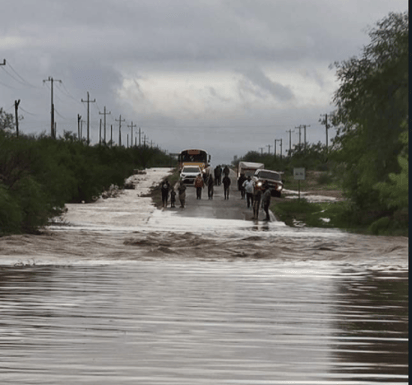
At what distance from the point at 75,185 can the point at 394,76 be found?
2909 centimetres

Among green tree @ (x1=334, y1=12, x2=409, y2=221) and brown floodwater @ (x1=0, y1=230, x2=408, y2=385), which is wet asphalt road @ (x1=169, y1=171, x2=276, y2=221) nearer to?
green tree @ (x1=334, y1=12, x2=409, y2=221)

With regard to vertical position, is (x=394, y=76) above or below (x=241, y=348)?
above

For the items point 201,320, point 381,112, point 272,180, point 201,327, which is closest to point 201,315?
point 201,320

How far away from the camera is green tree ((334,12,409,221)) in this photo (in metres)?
39.2

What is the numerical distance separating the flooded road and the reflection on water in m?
0.02

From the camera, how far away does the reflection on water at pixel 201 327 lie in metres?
A: 8.78

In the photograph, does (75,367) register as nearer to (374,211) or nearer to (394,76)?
(394,76)

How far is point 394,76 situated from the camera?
3941 centimetres

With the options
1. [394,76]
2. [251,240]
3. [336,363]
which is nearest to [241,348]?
[336,363]

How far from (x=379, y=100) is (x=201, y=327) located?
2929cm

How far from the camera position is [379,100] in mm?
39844

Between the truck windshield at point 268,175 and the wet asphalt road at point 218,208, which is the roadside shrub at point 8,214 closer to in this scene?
the wet asphalt road at point 218,208

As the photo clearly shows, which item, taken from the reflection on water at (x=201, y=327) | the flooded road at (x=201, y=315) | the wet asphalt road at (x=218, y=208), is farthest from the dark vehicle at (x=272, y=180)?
the reflection on water at (x=201, y=327)

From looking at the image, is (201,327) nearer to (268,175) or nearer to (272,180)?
(272,180)
